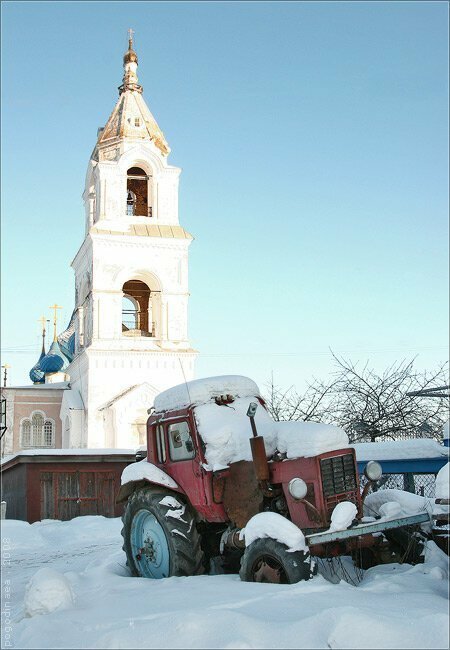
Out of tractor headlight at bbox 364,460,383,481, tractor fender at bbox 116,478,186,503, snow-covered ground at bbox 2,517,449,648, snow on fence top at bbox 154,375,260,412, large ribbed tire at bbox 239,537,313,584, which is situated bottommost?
snow-covered ground at bbox 2,517,449,648

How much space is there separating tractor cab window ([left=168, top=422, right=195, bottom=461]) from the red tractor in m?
0.01

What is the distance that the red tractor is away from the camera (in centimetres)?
741

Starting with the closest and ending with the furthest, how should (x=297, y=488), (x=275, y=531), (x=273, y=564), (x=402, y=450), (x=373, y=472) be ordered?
(x=275, y=531) → (x=273, y=564) → (x=297, y=488) → (x=373, y=472) → (x=402, y=450)

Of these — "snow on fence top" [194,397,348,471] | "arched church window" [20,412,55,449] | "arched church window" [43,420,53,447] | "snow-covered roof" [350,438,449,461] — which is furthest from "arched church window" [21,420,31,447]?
"snow on fence top" [194,397,348,471]

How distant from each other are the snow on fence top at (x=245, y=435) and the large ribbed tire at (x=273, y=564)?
1.15 metres

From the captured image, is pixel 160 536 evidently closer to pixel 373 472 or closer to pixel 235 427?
pixel 235 427

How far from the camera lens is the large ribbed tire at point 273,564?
22.9ft

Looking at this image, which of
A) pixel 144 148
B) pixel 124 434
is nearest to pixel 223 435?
pixel 124 434

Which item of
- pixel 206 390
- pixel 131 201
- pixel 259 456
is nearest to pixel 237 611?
pixel 259 456

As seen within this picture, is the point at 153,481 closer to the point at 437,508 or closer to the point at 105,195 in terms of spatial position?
the point at 437,508

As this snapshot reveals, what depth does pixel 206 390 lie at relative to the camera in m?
9.20

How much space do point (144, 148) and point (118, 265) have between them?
6126 mm

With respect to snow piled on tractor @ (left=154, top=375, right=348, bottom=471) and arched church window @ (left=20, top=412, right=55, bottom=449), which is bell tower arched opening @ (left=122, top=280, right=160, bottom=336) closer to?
arched church window @ (left=20, top=412, right=55, bottom=449)

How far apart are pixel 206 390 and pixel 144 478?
4.11 ft
